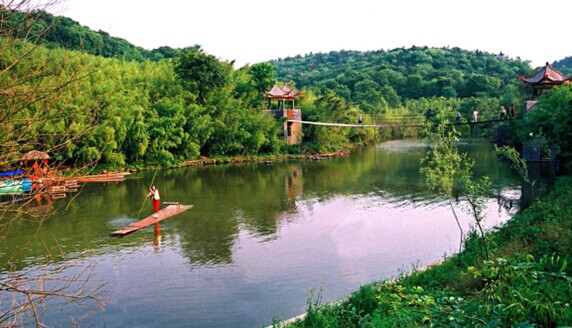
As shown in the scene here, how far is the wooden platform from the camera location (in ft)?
31.6

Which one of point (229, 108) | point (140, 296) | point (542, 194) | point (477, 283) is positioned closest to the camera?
point (477, 283)

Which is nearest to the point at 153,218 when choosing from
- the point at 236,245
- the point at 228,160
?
the point at 236,245

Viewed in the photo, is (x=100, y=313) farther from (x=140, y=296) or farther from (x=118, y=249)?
(x=118, y=249)

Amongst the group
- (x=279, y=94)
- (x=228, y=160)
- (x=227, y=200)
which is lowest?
(x=227, y=200)

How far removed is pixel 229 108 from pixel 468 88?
29.1 m

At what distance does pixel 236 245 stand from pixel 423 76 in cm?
4456

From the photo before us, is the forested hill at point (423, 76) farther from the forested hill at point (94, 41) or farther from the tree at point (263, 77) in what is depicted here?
the forested hill at point (94, 41)

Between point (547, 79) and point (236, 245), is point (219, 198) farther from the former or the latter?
point (547, 79)

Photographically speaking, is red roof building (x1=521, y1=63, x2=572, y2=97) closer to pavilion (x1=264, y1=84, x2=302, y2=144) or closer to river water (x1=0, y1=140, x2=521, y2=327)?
river water (x1=0, y1=140, x2=521, y2=327)

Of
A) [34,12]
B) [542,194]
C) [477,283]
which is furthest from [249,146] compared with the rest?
[34,12]

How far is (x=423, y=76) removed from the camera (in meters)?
49.8

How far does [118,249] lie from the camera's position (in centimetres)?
871

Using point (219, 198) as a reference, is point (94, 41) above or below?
above

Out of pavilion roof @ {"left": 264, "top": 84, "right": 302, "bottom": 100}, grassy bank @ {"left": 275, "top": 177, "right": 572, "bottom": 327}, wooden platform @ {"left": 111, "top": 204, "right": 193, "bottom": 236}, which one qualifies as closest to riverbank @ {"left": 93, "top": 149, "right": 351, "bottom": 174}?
pavilion roof @ {"left": 264, "top": 84, "right": 302, "bottom": 100}
